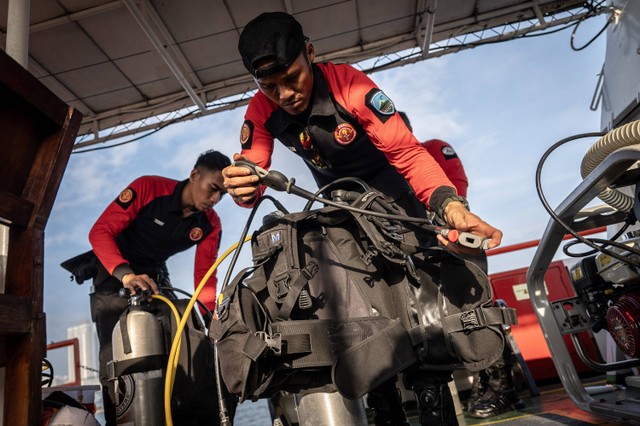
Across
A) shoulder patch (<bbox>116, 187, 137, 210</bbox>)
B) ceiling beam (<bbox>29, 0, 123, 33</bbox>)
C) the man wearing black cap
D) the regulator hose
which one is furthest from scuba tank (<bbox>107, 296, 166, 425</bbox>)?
ceiling beam (<bbox>29, 0, 123, 33</bbox>)

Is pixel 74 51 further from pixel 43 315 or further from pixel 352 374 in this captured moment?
pixel 352 374

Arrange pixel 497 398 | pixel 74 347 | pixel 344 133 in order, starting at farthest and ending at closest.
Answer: pixel 74 347, pixel 497 398, pixel 344 133

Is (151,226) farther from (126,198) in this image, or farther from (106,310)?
(106,310)

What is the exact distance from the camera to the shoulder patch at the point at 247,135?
1.94m

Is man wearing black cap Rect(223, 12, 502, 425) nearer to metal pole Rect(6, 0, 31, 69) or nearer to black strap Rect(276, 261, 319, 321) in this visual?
black strap Rect(276, 261, 319, 321)

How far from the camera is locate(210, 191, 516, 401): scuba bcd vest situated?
1.21 metres

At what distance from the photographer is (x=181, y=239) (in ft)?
10.3

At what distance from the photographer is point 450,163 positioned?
2.04m

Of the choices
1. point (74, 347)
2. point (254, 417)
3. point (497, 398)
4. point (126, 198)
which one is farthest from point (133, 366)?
point (74, 347)

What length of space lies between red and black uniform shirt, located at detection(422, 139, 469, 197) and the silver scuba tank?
5.49ft

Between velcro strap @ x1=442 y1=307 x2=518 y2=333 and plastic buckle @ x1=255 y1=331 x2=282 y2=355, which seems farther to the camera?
velcro strap @ x1=442 y1=307 x2=518 y2=333

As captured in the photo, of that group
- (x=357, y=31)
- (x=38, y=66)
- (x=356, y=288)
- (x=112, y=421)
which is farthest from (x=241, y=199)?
(x=38, y=66)

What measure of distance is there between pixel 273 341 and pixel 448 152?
133 cm

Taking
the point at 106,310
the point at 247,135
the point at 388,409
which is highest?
the point at 247,135
